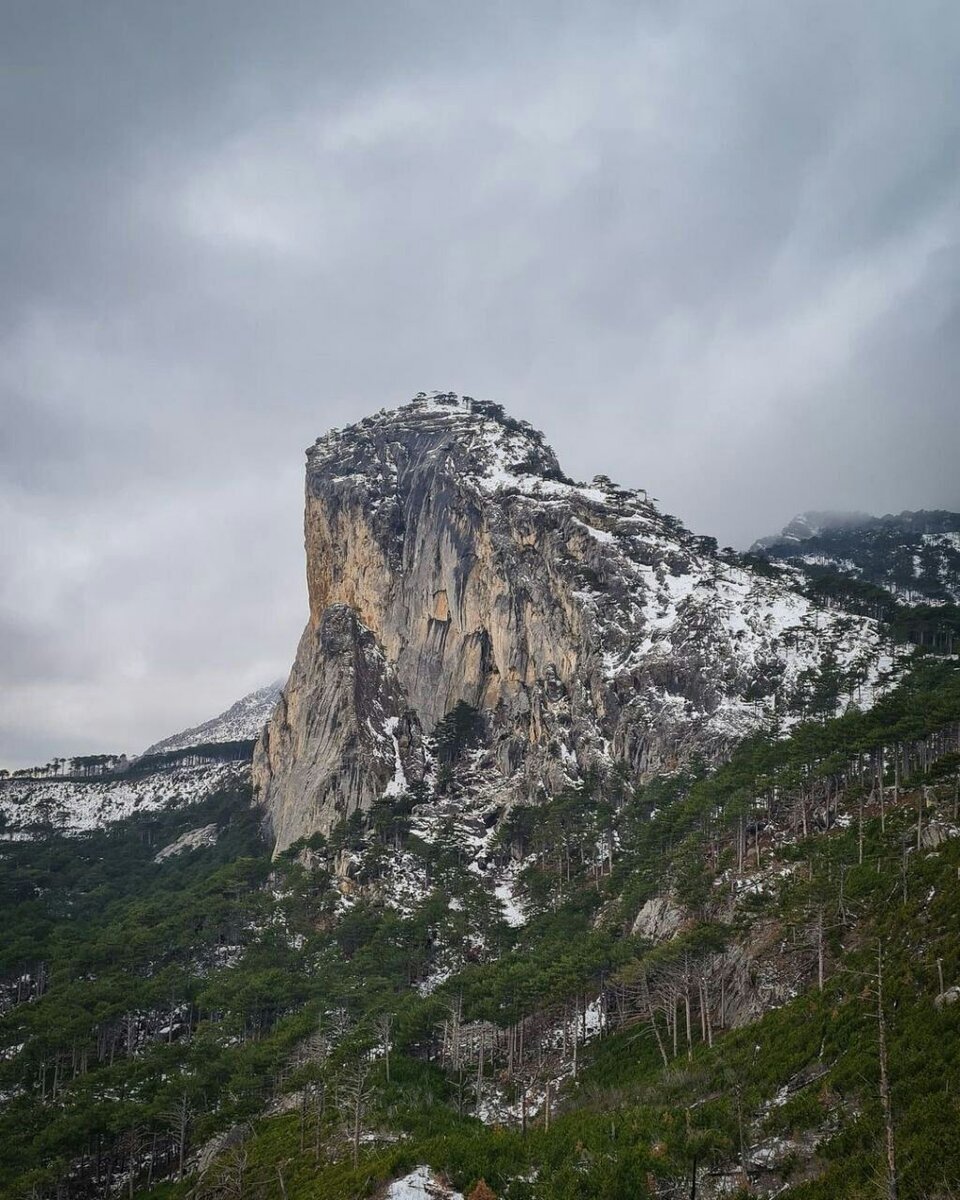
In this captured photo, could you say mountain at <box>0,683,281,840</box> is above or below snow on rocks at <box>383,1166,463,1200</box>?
above

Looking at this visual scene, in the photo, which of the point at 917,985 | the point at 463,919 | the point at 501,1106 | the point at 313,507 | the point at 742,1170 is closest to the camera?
the point at 742,1170

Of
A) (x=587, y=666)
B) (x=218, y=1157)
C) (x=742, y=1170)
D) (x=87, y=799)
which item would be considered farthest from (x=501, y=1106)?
(x=87, y=799)

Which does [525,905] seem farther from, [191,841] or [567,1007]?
[191,841]

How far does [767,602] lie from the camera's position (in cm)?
11262

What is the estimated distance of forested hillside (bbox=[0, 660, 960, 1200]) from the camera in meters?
28.3

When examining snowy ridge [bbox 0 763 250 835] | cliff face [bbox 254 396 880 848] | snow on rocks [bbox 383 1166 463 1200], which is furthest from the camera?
snowy ridge [bbox 0 763 250 835]

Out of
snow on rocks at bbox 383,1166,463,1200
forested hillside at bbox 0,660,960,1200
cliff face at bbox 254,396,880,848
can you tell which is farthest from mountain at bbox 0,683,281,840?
snow on rocks at bbox 383,1166,463,1200

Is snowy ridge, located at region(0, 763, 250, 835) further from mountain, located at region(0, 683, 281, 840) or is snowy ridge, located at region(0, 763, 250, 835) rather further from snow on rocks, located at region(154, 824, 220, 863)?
snow on rocks, located at region(154, 824, 220, 863)

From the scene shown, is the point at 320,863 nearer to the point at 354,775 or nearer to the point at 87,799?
the point at 354,775

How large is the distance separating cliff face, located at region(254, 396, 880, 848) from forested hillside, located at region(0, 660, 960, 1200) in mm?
14397

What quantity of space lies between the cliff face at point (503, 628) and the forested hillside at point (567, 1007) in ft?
47.2

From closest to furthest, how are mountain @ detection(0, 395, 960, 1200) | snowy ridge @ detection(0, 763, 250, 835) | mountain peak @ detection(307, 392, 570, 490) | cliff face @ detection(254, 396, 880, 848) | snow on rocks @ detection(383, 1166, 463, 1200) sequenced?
snow on rocks @ detection(383, 1166, 463, 1200), mountain @ detection(0, 395, 960, 1200), cliff face @ detection(254, 396, 880, 848), mountain peak @ detection(307, 392, 570, 490), snowy ridge @ detection(0, 763, 250, 835)

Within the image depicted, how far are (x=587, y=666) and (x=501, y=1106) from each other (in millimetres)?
69481

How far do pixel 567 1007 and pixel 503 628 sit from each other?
81438mm
